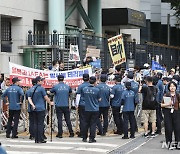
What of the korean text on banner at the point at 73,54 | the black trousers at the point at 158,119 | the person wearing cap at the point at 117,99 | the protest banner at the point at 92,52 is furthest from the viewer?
the protest banner at the point at 92,52

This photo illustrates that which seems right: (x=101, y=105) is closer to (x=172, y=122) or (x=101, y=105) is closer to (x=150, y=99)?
(x=150, y=99)

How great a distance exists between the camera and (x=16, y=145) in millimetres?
14555

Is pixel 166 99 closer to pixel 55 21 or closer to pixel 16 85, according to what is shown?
pixel 16 85

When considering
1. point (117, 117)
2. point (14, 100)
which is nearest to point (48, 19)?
point (117, 117)

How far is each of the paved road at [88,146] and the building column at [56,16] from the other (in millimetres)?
11966

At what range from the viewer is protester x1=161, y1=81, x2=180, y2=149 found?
44.0 ft

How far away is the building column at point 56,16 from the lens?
2723cm

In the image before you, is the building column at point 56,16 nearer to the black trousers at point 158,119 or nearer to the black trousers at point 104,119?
the black trousers at point 158,119

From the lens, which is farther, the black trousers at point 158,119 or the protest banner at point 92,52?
the protest banner at point 92,52

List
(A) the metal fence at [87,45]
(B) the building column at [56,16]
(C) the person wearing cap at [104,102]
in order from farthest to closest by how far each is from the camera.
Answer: (B) the building column at [56,16] < (A) the metal fence at [87,45] < (C) the person wearing cap at [104,102]

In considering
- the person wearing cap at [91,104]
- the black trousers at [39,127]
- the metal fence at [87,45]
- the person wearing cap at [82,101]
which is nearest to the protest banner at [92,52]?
the metal fence at [87,45]

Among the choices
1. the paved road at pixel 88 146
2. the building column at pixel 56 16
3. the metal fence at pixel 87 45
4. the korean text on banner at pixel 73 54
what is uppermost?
the building column at pixel 56 16

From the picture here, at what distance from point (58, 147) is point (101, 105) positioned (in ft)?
8.98

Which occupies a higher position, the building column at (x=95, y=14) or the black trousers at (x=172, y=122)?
the building column at (x=95, y=14)
